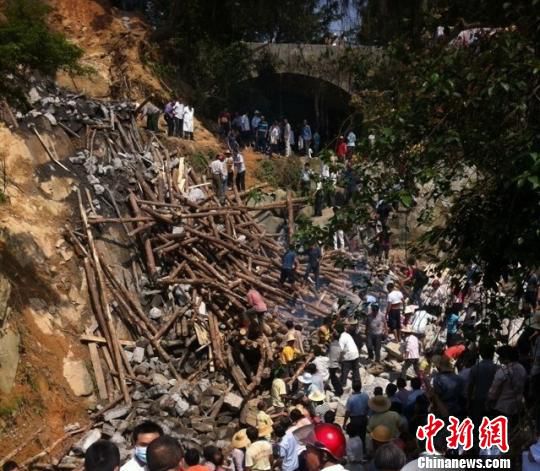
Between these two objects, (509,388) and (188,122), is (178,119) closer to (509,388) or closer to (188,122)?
(188,122)

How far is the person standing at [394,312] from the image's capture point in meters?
13.9

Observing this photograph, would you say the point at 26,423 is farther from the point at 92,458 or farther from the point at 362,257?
the point at 362,257

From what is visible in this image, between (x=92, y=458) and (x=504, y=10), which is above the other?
(x=504, y=10)

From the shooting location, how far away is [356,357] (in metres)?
12.2

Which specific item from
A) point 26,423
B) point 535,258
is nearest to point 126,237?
point 26,423

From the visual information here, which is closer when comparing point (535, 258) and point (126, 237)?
point (535, 258)

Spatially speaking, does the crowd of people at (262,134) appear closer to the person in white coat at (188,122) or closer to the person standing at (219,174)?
the person in white coat at (188,122)

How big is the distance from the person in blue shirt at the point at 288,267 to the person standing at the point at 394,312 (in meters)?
2.59

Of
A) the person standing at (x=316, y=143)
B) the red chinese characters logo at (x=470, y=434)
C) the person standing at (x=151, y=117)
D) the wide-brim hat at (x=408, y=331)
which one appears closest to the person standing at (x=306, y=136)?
the person standing at (x=316, y=143)

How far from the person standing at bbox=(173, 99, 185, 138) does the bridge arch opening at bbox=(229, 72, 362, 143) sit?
4.51 metres


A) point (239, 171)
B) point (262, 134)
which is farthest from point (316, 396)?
point (262, 134)

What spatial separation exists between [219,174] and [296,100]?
1060 centimetres

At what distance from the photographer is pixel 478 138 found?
21.9ft

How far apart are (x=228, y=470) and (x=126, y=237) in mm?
7934
